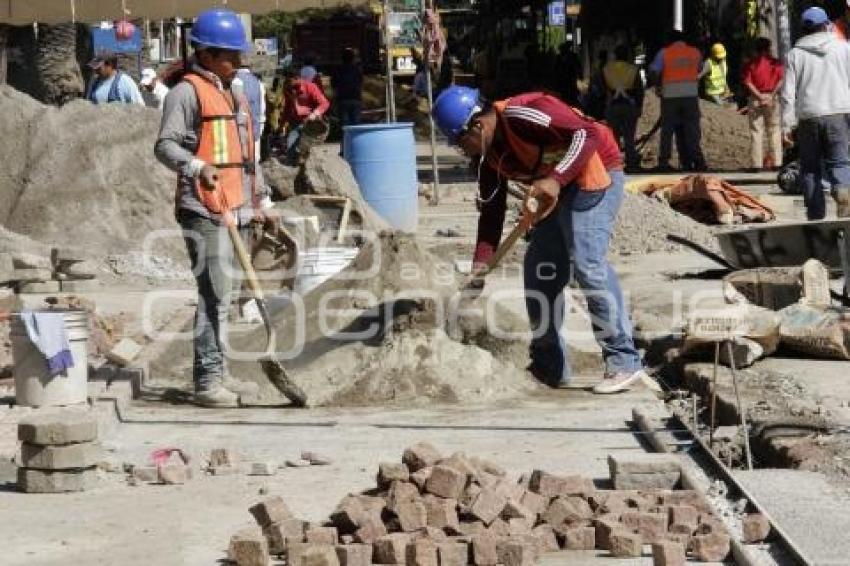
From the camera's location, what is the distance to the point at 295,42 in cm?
4581

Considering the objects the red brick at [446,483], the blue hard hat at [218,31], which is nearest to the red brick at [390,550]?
the red brick at [446,483]

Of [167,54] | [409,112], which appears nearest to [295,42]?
[409,112]

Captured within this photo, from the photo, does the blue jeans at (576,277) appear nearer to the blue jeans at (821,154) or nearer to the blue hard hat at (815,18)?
Result: the blue jeans at (821,154)

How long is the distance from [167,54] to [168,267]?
5705cm

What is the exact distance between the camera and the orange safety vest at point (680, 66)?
24.0 meters

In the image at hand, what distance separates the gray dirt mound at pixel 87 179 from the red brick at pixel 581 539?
9.94 m

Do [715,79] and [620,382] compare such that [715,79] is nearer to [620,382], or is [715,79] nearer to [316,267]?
[316,267]

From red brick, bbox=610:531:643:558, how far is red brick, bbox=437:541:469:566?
54 cm

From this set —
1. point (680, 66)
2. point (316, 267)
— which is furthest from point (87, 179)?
point (680, 66)

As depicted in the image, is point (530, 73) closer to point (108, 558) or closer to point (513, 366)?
point (513, 366)

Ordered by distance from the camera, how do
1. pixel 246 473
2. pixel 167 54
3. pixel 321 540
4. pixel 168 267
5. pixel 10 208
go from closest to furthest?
1. pixel 321 540
2. pixel 246 473
3. pixel 168 267
4. pixel 10 208
5. pixel 167 54

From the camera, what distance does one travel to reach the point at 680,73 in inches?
945

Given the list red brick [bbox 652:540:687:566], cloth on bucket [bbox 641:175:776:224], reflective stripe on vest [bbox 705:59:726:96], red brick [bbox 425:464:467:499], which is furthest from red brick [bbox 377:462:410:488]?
reflective stripe on vest [bbox 705:59:726:96]

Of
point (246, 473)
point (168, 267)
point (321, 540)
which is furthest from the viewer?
point (168, 267)
